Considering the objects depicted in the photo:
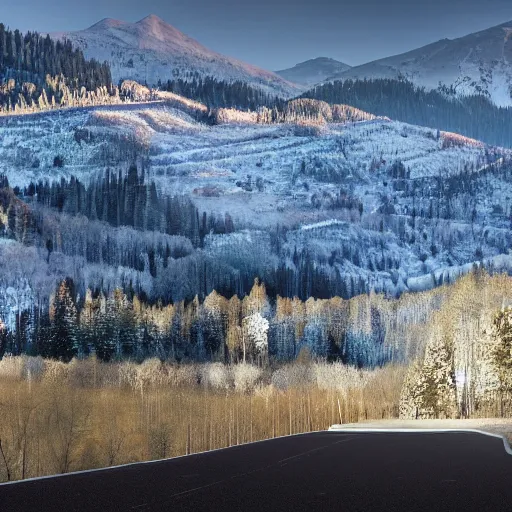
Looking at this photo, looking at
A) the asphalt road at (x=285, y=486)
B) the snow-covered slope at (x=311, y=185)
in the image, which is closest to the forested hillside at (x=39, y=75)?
the snow-covered slope at (x=311, y=185)

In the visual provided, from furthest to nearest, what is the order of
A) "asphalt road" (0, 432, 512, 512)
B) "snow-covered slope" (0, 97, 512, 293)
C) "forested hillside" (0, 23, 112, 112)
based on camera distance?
"forested hillside" (0, 23, 112, 112) → "snow-covered slope" (0, 97, 512, 293) → "asphalt road" (0, 432, 512, 512)

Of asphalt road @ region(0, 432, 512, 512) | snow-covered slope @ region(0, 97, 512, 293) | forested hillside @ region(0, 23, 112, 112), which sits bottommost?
asphalt road @ region(0, 432, 512, 512)

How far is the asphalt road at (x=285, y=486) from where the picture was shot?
1187cm

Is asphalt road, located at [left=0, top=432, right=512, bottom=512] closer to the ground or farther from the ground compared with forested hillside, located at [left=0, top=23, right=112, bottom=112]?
closer to the ground

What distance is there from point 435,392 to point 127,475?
61.3 meters

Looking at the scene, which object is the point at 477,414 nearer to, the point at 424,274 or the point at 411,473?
the point at 411,473

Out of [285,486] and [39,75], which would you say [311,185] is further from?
[285,486]

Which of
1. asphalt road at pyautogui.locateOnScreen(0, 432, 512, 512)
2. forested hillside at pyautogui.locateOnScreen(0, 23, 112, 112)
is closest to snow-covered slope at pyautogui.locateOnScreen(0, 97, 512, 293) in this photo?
forested hillside at pyautogui.locateOnScreen(0, 23, 112, 112)

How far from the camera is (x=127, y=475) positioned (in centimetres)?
1627

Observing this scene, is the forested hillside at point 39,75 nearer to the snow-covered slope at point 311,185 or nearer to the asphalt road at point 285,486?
the snow-covered slope at point 311,185

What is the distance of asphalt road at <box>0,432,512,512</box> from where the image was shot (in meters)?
11.9

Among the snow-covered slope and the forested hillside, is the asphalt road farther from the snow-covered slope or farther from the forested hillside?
the forested hillside

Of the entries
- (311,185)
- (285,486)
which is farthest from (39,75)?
(285,486)

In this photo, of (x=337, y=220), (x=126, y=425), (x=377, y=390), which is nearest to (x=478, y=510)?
(x=126, y=425)
